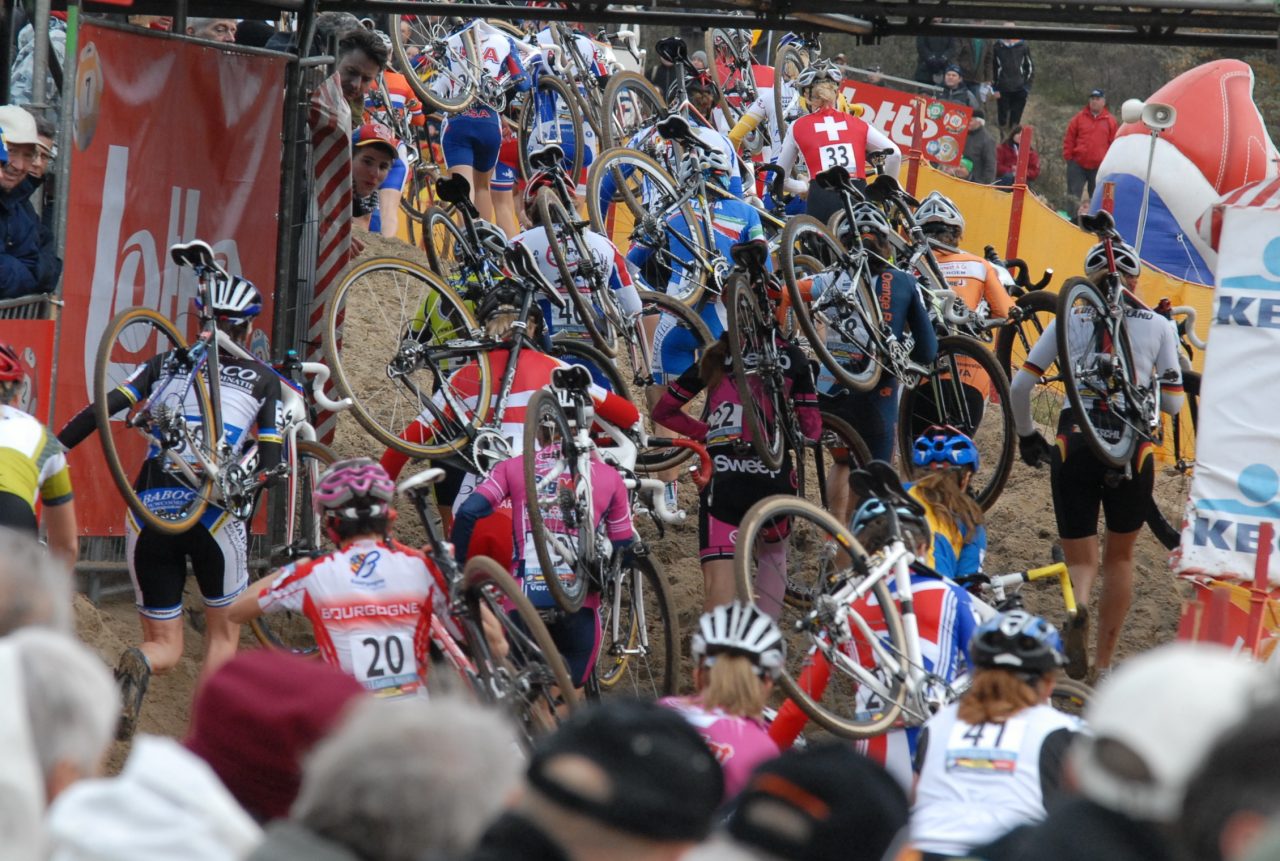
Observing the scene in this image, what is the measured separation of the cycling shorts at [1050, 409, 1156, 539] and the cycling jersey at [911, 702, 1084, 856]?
438cm

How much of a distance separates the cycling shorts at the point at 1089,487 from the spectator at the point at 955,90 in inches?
542

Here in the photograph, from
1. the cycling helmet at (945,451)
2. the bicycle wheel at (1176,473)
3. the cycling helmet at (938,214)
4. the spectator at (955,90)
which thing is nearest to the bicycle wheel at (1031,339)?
the cycling helmet at (938,214)

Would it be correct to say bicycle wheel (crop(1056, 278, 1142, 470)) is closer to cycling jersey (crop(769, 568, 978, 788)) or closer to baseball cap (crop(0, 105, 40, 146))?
cycling jersey (crop(769, 568, 978, 788))

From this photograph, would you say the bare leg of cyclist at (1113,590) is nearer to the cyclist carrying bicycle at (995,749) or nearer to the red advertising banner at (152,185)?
the cyclist carrying bicycle at (995,749)

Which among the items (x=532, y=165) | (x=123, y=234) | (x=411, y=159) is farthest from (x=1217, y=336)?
(x=411, y=159)

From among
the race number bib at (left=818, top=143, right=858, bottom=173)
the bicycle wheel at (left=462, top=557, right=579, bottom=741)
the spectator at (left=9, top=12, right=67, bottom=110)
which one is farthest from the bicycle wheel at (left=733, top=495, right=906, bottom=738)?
the race number bib at (left=818, top=143, right=858, bottom=173)

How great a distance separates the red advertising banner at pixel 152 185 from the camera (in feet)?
30.2

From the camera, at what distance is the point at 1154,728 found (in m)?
2.58

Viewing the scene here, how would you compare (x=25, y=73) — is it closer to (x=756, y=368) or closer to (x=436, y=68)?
(x=756, y=368)

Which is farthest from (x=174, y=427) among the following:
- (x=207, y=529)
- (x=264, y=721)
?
(x=264, y=721)

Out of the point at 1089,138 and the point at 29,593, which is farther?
the point at 1089,138

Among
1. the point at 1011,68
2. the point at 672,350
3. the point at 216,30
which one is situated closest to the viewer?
the point at 672,350

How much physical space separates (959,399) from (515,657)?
486 centimetres

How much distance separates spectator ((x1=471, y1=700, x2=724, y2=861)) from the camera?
2568mm
